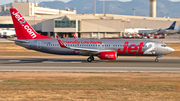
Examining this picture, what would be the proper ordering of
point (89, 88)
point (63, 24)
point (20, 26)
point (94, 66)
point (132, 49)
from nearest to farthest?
point (89, 88) → point (94, 66) → point (132, 49) → point (20, 26) → point (63, 24)

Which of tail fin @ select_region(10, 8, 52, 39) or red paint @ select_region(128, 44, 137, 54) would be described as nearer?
red paint @ select_region(128, 44, 137, 54)

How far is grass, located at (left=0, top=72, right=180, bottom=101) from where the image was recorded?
1742cm

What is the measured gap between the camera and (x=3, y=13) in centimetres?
18925

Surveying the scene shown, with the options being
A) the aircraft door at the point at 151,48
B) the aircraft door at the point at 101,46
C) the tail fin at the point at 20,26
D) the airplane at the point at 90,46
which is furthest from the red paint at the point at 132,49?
the tail fin at the point at 20,26

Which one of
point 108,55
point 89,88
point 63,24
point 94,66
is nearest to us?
point 89,88

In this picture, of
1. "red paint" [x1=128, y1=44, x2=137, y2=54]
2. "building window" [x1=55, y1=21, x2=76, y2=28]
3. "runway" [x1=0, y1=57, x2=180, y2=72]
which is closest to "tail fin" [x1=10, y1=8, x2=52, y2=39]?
"runway" [x1=0, y1=57, x2=180, y2=72]

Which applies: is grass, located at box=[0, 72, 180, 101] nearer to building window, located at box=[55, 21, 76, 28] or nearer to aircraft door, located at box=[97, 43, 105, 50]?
aircraft door, located at box=[97, 43, 105, 50]

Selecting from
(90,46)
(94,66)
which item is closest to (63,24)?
(90,46)

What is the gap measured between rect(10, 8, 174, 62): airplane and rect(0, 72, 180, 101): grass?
1285 cm

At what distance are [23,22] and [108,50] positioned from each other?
14997mm

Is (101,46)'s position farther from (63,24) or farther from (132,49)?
(63,24)

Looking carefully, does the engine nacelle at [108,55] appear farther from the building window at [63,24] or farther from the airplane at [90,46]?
the building window at [63,24]

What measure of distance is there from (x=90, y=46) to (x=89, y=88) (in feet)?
Result: 65.0

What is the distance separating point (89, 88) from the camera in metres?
20.5
